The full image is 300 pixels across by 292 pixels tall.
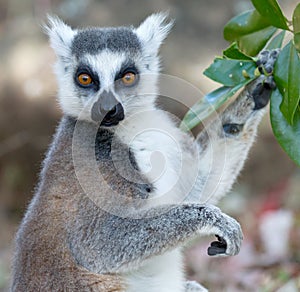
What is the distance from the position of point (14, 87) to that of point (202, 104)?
207 inches

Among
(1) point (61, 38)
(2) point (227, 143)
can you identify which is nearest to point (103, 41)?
(1) point (61, 38)

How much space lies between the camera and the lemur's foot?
168 inches

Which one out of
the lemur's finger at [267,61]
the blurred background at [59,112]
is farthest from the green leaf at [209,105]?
the blurred background at [59,112]

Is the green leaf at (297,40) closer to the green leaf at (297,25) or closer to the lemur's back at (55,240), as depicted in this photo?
the green leaf at (297,25)

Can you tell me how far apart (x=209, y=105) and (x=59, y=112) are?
5.13 metres

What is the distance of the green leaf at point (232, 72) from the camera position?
4.34m

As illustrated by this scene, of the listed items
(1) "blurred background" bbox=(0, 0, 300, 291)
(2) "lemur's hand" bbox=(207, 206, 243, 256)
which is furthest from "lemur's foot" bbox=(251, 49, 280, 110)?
(1) "blurred background" bbox=(0, 0, 300, 291)

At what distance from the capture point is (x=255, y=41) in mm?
4148

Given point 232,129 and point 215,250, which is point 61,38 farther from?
point 215,250

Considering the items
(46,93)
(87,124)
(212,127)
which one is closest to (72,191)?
(87,124)

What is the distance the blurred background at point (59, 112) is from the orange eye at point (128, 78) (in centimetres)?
423

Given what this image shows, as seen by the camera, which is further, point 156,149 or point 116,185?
point 156,149

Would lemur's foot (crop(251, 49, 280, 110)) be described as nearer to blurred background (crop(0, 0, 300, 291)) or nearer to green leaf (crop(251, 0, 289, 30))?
green leaf (crop(251, 0, 289, 30))

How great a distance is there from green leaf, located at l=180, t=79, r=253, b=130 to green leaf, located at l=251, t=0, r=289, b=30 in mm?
570
